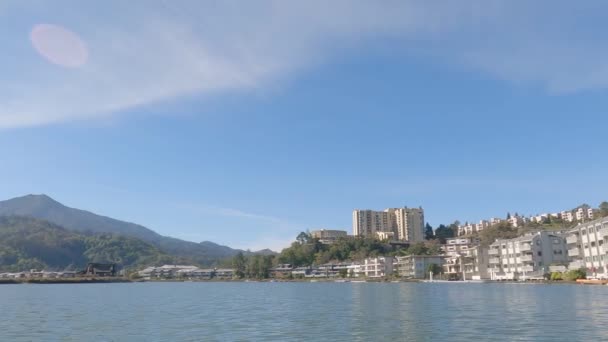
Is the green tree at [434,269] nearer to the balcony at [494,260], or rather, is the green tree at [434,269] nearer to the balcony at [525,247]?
the balcony at [494,260]

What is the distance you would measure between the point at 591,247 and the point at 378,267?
3172 inches

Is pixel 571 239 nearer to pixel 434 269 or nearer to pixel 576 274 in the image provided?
pixel 576 274

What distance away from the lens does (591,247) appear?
9225cm

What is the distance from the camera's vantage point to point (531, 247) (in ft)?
356

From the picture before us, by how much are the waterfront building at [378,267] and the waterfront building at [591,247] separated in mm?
67914

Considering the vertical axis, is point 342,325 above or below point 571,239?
below

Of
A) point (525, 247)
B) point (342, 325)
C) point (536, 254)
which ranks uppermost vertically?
point (525, 247)

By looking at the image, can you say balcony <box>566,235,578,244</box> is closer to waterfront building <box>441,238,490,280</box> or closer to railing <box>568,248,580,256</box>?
railing <box>568,248,580,256</box>

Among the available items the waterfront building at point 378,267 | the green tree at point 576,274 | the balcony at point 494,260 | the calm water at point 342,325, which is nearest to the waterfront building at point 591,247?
the green tree at point 576,274

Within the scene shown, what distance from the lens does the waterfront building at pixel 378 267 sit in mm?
165375

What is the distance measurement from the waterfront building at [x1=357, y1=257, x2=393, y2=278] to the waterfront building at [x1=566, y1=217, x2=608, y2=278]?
67914 mm

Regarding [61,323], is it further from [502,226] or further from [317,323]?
[502,226]

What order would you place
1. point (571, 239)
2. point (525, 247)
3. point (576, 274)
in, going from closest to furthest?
point (576, 274), point (571, 239), point (525, 247)

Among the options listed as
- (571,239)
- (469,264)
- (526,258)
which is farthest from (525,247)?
(469,264)
